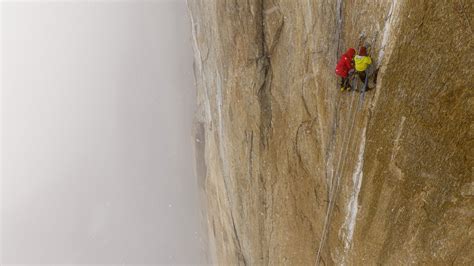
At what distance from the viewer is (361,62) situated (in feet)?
19.8

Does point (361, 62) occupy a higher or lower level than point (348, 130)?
higher

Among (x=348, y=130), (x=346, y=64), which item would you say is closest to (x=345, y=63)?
(x=346, y=64)

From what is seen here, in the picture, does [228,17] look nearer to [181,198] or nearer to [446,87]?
[446,87]

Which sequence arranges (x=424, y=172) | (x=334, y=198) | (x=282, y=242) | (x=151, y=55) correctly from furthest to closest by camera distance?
Answer: (x=151, y=55)
(x=282, y=242)
(x=334, y=198)
(x=424, y=172)

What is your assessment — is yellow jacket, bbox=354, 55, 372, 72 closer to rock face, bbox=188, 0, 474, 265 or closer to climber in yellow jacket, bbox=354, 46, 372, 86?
climber in yellow jacket, bbox=354, 46, 372, 86

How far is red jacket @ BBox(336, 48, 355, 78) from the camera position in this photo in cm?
636

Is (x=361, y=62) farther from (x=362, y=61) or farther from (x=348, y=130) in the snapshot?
(x=348, y=130)

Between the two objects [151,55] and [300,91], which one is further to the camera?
[151,55]

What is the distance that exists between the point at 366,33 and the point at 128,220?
2766 cm

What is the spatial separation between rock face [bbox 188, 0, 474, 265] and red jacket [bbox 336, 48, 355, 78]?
0.28 meters

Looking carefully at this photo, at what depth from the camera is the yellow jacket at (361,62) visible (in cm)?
603

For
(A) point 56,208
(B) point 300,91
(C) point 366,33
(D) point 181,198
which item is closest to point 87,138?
(A) point 56,208

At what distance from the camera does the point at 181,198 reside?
2773 centimetres

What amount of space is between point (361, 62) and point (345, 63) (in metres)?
0.40
